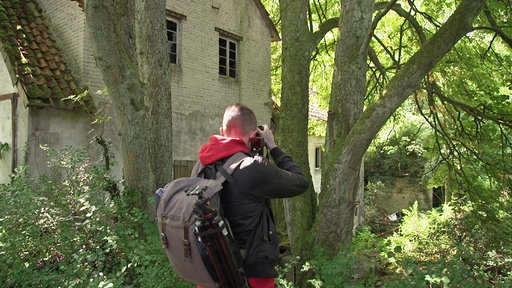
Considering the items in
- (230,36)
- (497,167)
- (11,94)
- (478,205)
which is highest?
(230,36)

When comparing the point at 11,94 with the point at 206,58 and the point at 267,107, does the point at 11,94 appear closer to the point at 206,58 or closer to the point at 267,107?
the point at 206,58

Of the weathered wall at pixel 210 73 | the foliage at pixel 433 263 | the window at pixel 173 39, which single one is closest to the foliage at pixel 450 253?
the foliage at pixel 433 263

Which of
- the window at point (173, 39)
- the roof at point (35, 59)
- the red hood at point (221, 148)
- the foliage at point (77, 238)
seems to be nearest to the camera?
the red hood at point (221, 148)

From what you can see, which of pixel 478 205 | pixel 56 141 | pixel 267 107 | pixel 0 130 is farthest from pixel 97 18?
pixel 267 107

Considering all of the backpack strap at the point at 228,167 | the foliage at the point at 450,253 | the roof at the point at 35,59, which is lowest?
the foliage at the point at 450,253

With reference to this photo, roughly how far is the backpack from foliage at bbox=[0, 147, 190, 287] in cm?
174

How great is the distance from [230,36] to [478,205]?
8.22m

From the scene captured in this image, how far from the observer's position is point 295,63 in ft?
19.3

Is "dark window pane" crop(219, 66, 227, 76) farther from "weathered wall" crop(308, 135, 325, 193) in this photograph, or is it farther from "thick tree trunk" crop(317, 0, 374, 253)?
"weathered wall" crop(308, 135, 325, 193)

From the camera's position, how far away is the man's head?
2.72m

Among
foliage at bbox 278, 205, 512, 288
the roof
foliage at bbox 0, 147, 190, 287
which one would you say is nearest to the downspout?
the roof

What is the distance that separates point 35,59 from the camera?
27.8 feet

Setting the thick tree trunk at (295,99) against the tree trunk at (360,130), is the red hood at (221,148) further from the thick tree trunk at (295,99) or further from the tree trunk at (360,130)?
the thick tree trunk at (295,99)

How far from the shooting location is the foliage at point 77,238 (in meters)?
4.24
